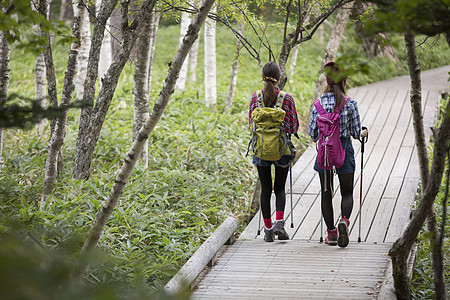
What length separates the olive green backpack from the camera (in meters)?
5.28

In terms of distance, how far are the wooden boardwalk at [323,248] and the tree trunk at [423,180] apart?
1.06 feet

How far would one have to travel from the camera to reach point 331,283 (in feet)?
15.2

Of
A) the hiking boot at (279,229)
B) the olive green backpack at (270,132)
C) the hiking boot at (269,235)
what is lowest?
the hiking boot at (269,235)

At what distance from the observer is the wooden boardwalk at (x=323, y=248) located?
4570mm

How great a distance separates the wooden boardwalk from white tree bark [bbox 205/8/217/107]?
115 inches

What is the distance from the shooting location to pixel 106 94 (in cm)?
627

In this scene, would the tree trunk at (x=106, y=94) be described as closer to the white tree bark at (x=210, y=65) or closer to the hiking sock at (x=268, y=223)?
the hiking sock at (x=268, y=223)

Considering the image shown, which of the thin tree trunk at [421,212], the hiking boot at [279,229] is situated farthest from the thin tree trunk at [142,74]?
the thin tree trunk at [421,212]

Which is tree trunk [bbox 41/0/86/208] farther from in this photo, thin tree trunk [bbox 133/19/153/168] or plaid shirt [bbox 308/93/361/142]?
plaid shirt [bbox 308/93/361/142]

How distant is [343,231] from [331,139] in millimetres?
970

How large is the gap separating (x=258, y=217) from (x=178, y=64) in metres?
3.06

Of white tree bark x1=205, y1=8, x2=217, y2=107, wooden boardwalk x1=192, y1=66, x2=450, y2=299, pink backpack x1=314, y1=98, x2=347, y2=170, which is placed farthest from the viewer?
white tree bark x1=205, y1=8, x2=217, y2=107

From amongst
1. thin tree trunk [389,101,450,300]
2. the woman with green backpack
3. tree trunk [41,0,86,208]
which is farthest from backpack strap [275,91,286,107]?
tree trunk [41,0,86,208]

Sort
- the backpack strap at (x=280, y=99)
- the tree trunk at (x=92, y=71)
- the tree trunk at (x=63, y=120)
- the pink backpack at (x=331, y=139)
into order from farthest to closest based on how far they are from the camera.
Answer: the tree trunk at (x=92, y=71) < the tree trunk at (x=63, y=120) < the backpack strap at (x=280, y=99) < the pink backpack at (x=331, y=139)
